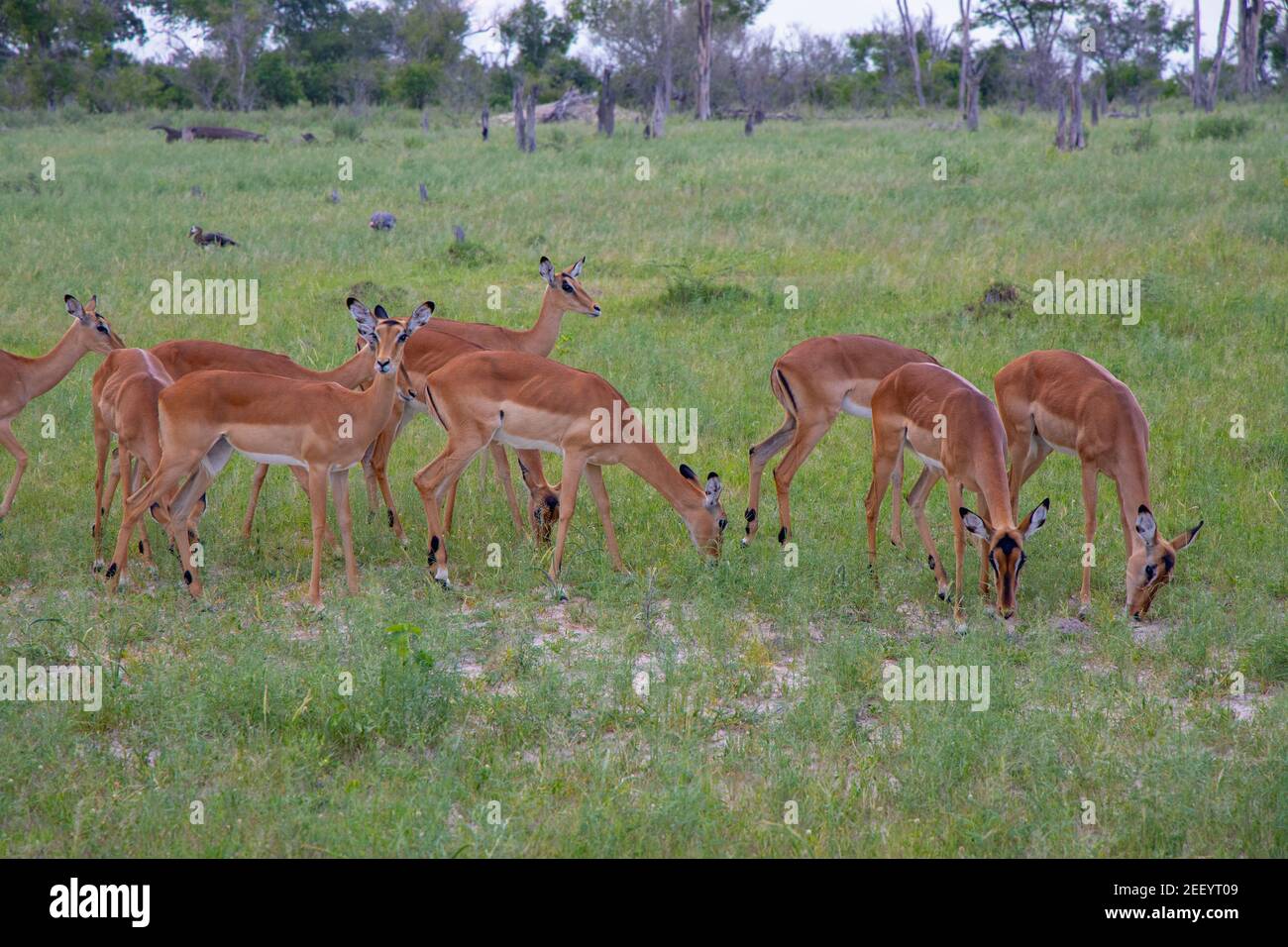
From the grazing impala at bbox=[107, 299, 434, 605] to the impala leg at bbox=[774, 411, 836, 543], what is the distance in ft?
7.56

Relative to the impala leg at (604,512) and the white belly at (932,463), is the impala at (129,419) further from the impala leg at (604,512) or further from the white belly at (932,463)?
the white belly at (932,463)

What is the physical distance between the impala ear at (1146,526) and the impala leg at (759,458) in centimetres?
226

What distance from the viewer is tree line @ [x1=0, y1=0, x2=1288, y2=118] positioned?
36.3 metres

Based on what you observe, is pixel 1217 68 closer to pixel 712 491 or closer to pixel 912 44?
pixel 912 44

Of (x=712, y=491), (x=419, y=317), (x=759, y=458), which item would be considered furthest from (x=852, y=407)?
(x=419, y=317)

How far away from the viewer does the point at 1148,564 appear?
6.30 m

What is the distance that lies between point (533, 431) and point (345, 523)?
1114 millimetres

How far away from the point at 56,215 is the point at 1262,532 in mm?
14493

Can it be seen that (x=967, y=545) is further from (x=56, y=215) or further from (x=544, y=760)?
(x=56, y=215)

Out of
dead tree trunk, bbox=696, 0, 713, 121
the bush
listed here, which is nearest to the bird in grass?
the bush

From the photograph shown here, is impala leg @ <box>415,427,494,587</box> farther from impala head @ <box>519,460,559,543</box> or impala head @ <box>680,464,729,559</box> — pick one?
impala head @ <box>680,464,729,559</box>

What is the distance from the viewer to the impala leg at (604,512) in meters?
7.20

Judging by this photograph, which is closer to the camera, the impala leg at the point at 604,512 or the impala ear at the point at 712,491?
the impala ear at the point at 712,491

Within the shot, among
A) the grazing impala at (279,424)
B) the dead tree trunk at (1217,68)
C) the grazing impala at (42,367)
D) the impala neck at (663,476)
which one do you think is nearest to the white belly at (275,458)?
the grazing impala at (279,424)
